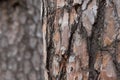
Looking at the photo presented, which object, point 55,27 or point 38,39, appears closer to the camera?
point 55,27

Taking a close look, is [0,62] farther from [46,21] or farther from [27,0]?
[46,21]

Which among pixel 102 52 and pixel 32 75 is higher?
pixel 102 52

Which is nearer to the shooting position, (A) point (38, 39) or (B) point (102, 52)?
(B) point (102, 52)

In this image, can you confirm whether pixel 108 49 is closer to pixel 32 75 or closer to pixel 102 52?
pixel 102 52

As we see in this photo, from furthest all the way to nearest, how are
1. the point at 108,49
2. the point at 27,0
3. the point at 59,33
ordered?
1. the point at 27,0
2. the point at 59,33
3. the point at 108,49

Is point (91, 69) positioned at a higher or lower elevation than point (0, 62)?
higher

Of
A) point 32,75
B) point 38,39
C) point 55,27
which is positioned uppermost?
point 55,27

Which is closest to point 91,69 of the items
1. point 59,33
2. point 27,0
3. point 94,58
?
point 94,58

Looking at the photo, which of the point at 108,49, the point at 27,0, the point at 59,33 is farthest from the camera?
the point at 27,0

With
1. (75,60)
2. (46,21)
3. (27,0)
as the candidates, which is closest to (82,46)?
(75,60)
